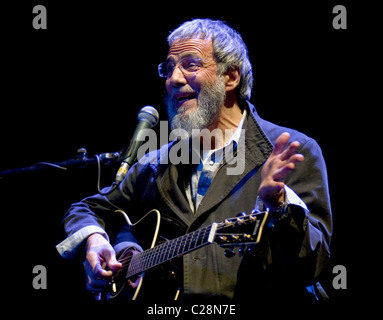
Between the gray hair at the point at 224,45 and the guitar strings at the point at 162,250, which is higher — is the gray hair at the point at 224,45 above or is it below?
above

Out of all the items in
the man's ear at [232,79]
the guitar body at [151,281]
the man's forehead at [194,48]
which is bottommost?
the guitar body at [151,281]

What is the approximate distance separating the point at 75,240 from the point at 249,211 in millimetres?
1247

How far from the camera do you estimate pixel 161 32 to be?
3646 millimetres

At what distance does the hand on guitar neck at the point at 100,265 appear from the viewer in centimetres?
242

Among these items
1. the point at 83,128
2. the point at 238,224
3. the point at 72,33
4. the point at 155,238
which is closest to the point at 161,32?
the point at 72,33

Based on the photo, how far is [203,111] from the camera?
266 centimetres

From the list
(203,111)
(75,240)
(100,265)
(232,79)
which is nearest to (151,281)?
(100,265)

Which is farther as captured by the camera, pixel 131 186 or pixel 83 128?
pixel 83 128

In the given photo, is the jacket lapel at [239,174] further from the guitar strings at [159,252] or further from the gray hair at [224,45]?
the gray hair at [224,45]

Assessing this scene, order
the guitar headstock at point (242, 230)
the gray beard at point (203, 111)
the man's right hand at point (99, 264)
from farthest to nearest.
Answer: the gray beard at point (203, 111) < the man's right hand at point (99, 264) < the guitar headstock at point (242, 230)

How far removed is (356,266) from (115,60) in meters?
2.71

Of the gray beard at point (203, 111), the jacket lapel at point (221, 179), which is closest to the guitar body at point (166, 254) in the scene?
the jacket lapel at point (221, 179)

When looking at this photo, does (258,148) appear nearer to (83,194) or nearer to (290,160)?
(290,160)

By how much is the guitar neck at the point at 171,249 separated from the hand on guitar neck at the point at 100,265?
141 mm
